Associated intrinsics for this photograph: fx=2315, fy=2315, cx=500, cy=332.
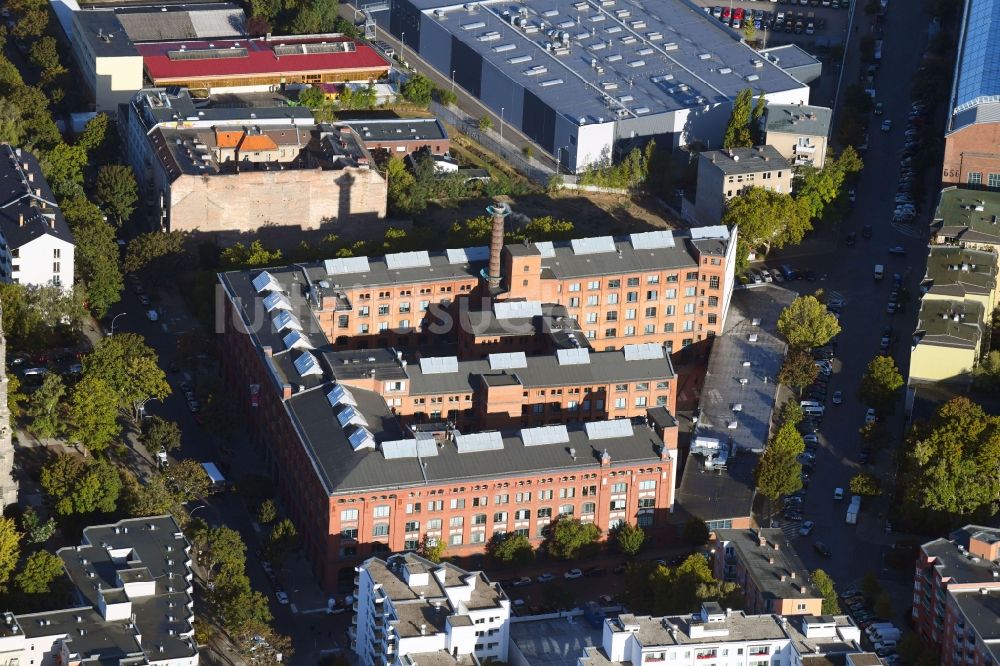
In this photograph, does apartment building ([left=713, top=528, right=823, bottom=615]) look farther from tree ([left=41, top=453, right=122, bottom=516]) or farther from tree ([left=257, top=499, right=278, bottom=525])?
tree ([left=41, top=453, right=122, bottom=516])

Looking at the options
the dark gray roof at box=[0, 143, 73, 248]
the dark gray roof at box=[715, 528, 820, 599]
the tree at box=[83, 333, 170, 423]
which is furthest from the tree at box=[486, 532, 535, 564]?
the dark gray roof at box=[0, 143, 73, 248]

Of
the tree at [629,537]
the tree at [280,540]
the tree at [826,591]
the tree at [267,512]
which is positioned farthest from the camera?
the tree at [267,512]

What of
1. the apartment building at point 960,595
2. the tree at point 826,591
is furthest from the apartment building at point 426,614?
the apartment building at point 960,595

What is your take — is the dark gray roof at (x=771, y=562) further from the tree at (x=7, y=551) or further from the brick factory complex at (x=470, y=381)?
the tree at (x=7, y=551)

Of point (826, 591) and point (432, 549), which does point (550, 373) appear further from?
point (826, 591)

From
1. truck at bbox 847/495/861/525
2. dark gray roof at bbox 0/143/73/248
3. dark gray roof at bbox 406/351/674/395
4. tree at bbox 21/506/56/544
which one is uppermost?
dark gray roof at bbox 0/143/73/248

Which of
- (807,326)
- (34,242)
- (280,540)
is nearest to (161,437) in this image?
(280,540)
